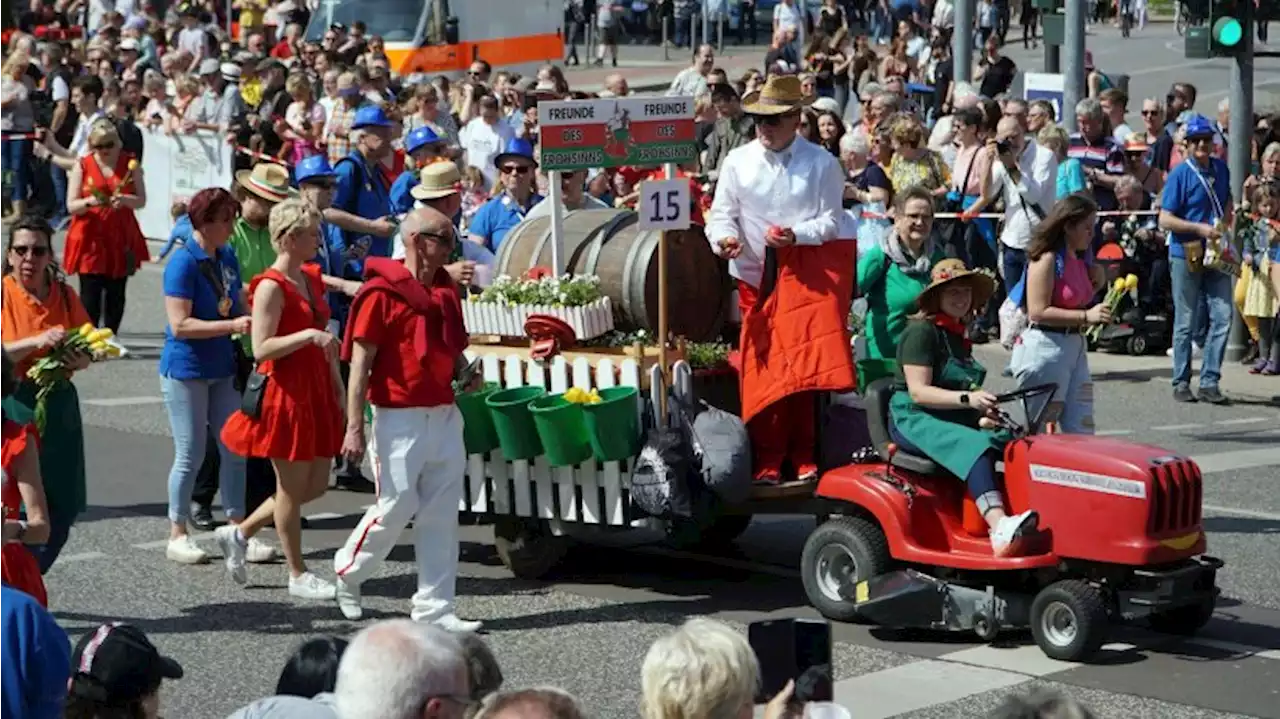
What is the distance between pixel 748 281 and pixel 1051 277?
1.53 m

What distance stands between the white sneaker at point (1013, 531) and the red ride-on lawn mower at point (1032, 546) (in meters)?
0.04

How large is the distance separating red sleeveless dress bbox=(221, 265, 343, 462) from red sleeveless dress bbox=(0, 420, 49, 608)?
6.00 feet

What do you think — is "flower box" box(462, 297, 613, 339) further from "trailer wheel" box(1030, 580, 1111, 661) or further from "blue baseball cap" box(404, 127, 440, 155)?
"blue baseball cap" box(404, 127, 440, 155)

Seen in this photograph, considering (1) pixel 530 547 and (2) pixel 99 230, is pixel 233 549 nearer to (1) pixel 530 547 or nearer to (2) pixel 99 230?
(1) pixel 530 547

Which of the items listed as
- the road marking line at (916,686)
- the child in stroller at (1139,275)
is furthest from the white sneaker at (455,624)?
the child in stroller at (1139,275)

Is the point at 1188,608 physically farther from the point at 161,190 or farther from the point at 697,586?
the point at 161,190

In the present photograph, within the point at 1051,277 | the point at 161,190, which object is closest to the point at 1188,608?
the point at 1051,277

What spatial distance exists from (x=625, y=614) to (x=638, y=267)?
5.46 feet

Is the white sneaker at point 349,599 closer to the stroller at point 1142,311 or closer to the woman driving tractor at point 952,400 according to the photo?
the woman driving tractor at point 952,400

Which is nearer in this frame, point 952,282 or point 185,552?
point 952,282

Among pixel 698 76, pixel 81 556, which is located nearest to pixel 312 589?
pixel 81 556

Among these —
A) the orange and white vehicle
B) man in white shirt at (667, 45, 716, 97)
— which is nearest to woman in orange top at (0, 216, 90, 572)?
man in white shirt at (667, 45, 716, 97)

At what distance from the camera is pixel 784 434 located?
1046cm

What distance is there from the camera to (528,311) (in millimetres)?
10680
